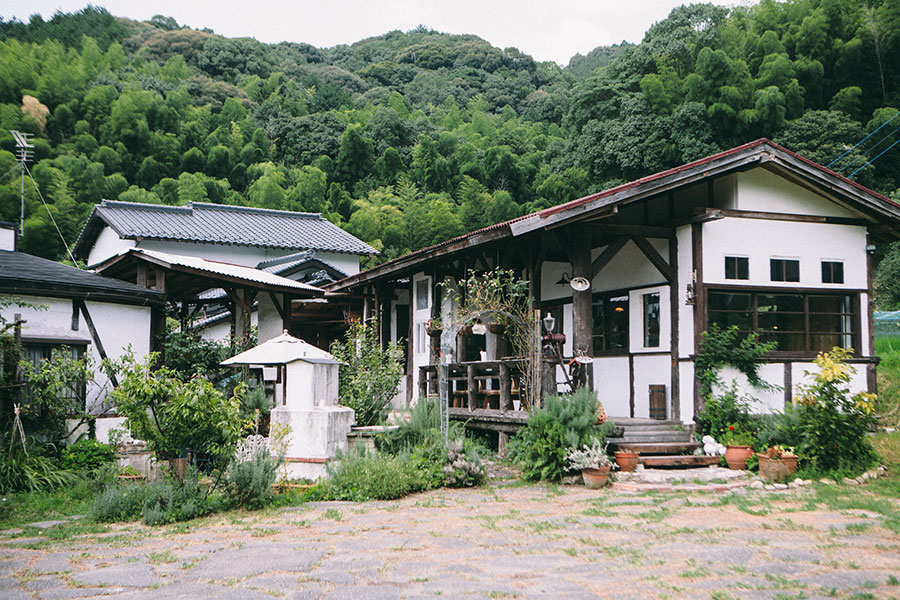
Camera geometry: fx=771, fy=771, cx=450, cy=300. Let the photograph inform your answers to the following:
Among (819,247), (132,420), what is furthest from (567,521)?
(819,247)

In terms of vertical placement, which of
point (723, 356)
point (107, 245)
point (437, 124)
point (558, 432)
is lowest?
point (558, 432)

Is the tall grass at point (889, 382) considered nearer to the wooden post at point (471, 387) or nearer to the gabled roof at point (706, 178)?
the gabled roof at point (706, 178)

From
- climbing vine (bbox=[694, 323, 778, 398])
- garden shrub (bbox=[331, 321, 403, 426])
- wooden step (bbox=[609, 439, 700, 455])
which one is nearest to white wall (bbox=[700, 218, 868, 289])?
climbing vine (bbox=[694, 323, 778, 398])

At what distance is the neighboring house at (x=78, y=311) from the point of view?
1135 centimetres

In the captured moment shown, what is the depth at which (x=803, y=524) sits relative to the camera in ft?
22.7

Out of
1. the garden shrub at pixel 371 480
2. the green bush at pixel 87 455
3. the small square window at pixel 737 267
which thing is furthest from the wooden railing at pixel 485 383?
the green bush at pixel 87 455

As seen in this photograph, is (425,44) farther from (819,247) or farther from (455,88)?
(819,247)

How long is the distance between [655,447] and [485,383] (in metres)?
4.95

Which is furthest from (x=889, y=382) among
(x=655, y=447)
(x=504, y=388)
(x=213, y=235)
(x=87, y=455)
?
(x=213, y=235)

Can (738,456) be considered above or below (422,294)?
below

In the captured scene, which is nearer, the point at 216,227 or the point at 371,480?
the point at 371,480

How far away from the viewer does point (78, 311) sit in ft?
39.8

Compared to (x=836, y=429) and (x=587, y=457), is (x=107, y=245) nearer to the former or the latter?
(x=587, y=457)

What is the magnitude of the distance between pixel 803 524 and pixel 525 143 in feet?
116
